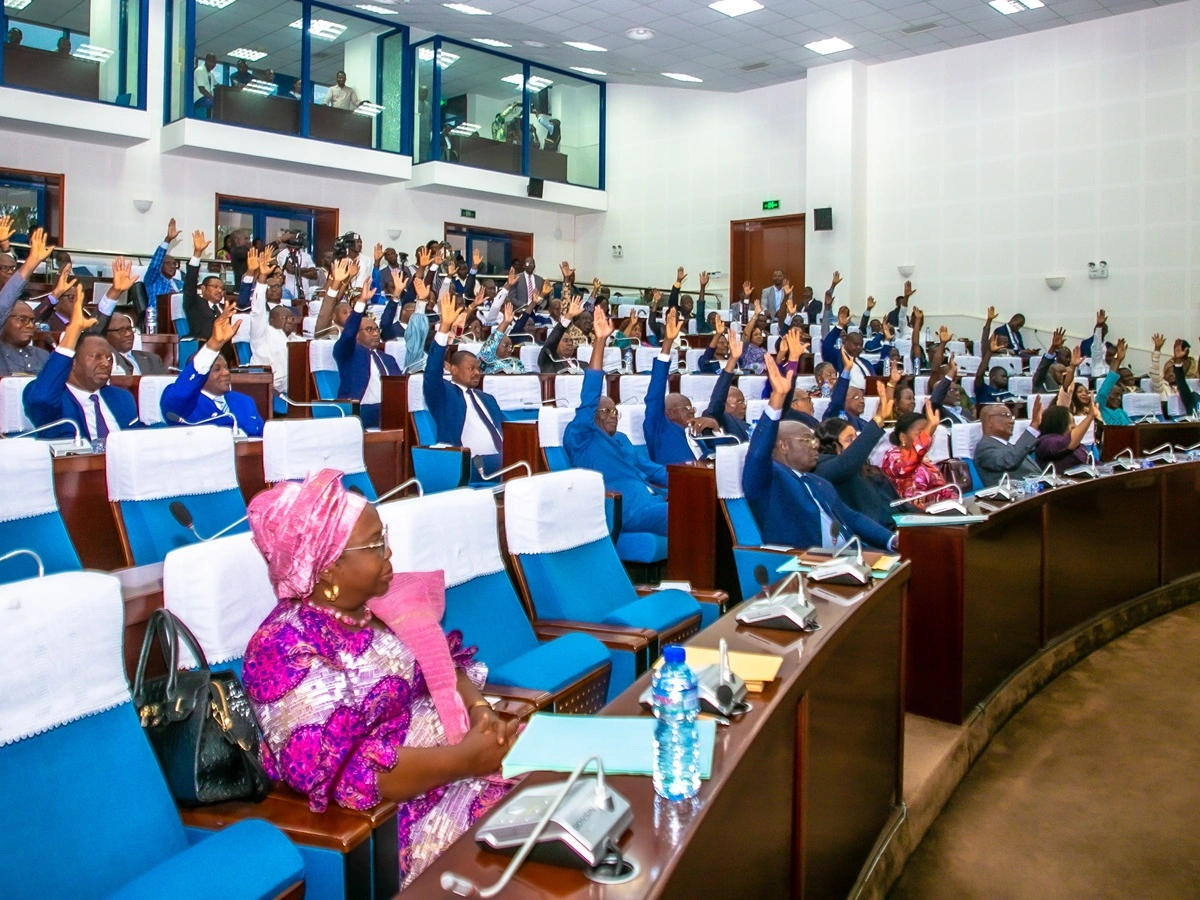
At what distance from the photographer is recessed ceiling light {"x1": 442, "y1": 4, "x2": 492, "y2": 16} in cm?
1064

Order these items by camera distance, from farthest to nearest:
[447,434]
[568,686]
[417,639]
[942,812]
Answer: [447,434], [942,812], [568,686], [417,639]

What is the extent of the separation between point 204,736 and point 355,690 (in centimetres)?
24

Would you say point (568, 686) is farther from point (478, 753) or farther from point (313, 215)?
point (313, 215)

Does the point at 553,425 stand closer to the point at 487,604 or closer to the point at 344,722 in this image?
the point at 487,604

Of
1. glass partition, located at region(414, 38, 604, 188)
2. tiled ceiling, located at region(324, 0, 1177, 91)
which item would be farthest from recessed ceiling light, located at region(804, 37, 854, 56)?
glass partition, located at region(414, 38, 604, 188)

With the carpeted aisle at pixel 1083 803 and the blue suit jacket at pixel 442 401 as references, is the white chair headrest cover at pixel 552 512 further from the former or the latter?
the blue suit jacket at pixel 442 401

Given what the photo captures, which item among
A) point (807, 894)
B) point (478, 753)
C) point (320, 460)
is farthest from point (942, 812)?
point (320, 460)

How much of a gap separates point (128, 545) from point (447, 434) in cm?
241

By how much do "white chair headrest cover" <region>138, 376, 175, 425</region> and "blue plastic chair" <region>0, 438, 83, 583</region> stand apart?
Result: 1788 millimetres

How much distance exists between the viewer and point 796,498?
3.55m

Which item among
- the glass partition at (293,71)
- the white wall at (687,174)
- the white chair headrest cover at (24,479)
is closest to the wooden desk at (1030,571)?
the white chair headrest cover at (24,479)

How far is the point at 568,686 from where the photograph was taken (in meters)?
2.06

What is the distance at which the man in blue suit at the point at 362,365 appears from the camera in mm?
5676

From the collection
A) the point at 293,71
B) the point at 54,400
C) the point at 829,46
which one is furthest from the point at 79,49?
the point at 829,46
